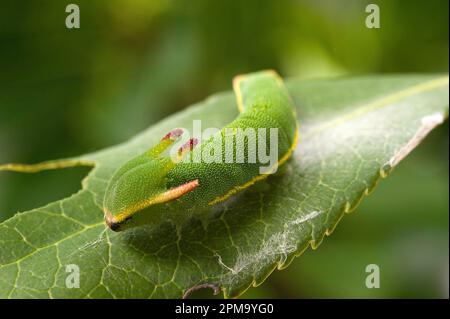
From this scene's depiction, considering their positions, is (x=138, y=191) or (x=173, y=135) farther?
(x=173, y=135)

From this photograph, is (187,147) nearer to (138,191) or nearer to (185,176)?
(185,176)

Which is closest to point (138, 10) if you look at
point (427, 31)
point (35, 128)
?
point (35, 128)

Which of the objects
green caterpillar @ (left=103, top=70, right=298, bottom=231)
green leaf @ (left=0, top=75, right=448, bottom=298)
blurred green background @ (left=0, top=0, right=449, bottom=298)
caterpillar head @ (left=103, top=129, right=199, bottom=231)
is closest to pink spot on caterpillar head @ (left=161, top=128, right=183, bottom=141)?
green caterpillar @ (left=103, top=70, right=298, bottom=231)

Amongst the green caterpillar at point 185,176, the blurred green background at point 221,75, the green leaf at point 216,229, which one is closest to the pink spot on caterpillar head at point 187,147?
the green caterpillar at point 185,176

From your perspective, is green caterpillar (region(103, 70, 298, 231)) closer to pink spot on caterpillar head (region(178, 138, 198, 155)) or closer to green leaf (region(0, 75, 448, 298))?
pink spot on caterpillar head (region(178, 138, 198, 155))

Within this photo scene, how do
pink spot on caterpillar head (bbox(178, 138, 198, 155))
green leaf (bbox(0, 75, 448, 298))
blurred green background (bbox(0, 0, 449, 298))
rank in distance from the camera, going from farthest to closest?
blurred green background (bbox(0, 0, 449, 298)) < pink spot on caterpillar head (bbox(178, 138, 198, 155)) < green leaf (bbox(0, 75, 448, 298))

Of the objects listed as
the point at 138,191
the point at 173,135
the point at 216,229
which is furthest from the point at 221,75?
the point at 138,191

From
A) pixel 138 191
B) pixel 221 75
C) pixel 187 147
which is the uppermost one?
pixel 221 75
